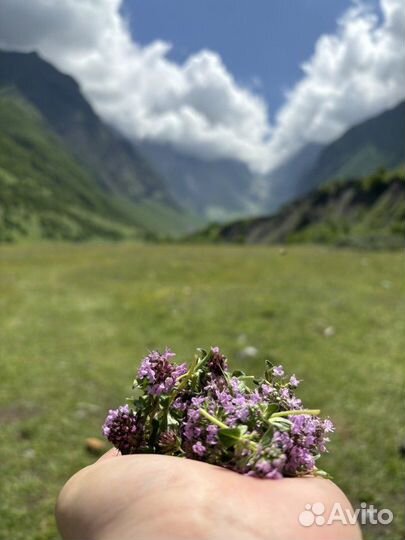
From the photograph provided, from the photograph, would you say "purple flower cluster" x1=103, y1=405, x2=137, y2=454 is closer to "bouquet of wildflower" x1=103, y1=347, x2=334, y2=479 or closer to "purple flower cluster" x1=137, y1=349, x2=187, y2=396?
"bouquet of wildflower" x1=103, y1=347, x2=334, y2=479

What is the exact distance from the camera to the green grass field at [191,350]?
11.1 meters

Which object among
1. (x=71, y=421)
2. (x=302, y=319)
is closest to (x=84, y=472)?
(x=71, y=421)

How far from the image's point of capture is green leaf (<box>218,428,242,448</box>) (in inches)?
113

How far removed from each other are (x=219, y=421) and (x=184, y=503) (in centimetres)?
61

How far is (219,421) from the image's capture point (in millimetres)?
3018

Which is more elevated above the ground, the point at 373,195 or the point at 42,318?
the point at 373,195

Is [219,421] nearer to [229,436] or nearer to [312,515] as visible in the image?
[229,436]

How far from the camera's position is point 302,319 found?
2109 cm

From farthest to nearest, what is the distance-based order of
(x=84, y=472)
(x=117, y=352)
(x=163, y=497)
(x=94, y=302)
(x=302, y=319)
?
1. (x=94, y=302)
2. (x=302, y=319)
3. (x=117, y=352)
4. (x=84, y=472)
5. (x=163, y=497)

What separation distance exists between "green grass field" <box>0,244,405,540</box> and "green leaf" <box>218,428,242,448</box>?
26.1 feet

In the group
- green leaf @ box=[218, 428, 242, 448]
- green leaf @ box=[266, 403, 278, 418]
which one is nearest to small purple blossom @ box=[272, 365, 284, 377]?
green leaf @ box=[266, 403, 278, 418]

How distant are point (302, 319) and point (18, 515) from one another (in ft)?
44.9

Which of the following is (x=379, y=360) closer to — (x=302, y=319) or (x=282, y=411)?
(x=302, y=319)

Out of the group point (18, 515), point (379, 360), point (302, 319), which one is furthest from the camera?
point (302, 319)
